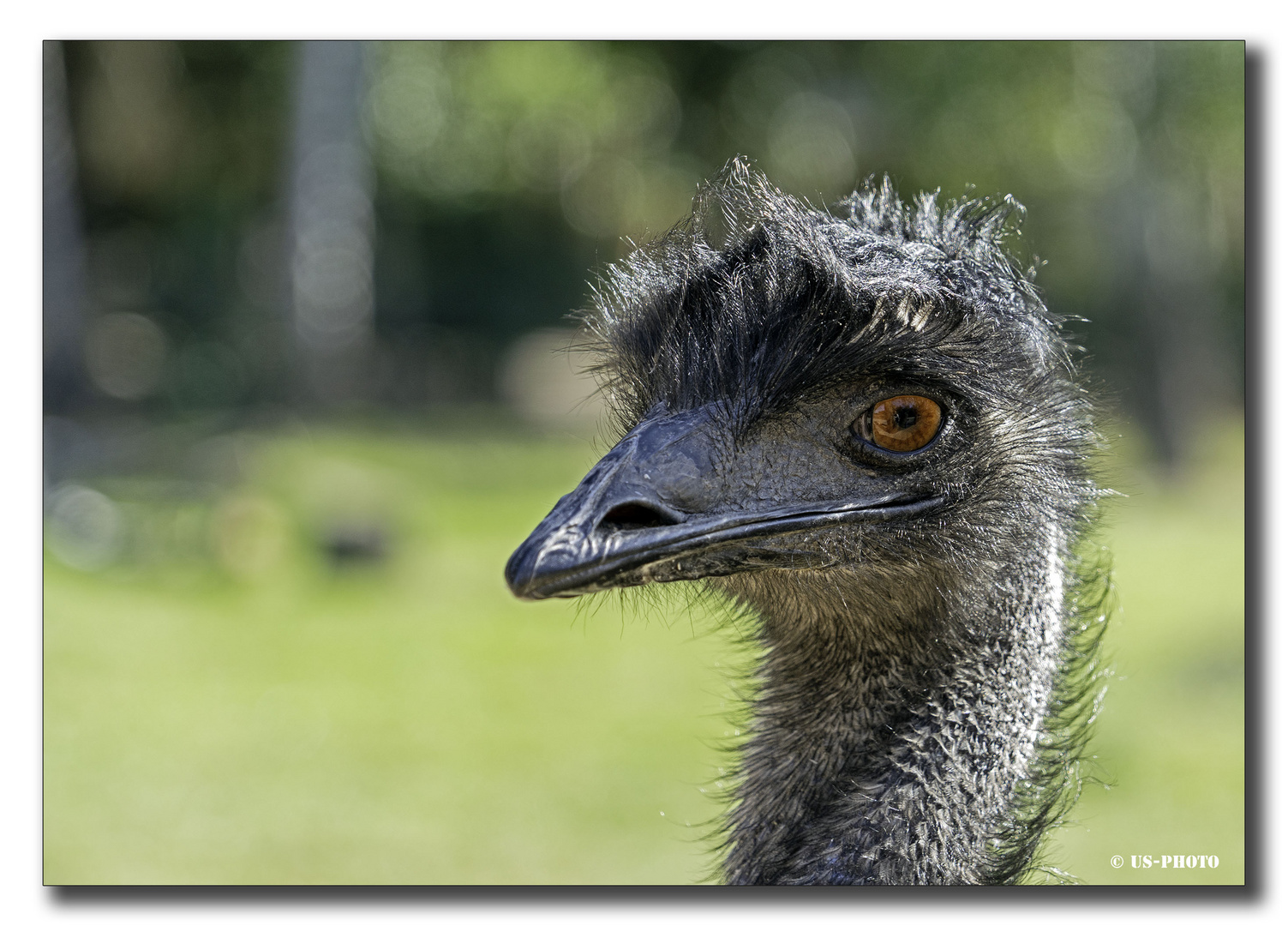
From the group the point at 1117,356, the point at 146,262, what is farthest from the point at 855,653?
the point at 146,262

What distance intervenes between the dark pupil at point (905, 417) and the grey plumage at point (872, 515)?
24 millimetres

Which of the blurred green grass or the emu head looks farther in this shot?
the blurred green grass

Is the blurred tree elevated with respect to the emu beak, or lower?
elevated

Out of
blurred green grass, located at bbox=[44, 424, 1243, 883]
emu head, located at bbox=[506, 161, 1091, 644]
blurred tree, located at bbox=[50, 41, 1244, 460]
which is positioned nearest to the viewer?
emu head, located at bbox=[506, 161, 1091, 644]

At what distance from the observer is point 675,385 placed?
1.79m

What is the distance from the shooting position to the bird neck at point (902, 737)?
174 centimetres

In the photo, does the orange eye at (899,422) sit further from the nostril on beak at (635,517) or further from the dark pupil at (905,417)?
the nostril on beak at (635,517)

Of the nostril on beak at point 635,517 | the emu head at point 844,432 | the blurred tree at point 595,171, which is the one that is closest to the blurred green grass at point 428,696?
the blurred tree at point 595,171

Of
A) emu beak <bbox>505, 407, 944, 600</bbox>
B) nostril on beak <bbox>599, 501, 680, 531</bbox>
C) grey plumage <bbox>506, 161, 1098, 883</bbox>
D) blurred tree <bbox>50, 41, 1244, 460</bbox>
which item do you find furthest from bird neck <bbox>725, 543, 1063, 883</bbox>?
blurred tree <bbox>50, 41, 1244, 460</bbox>

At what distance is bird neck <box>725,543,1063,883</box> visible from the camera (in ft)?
5.70

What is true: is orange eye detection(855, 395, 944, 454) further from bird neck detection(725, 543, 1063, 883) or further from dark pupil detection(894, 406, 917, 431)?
bird neck detection(725, 543, 1063, 883)

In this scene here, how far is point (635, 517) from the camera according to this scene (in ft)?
5.22
